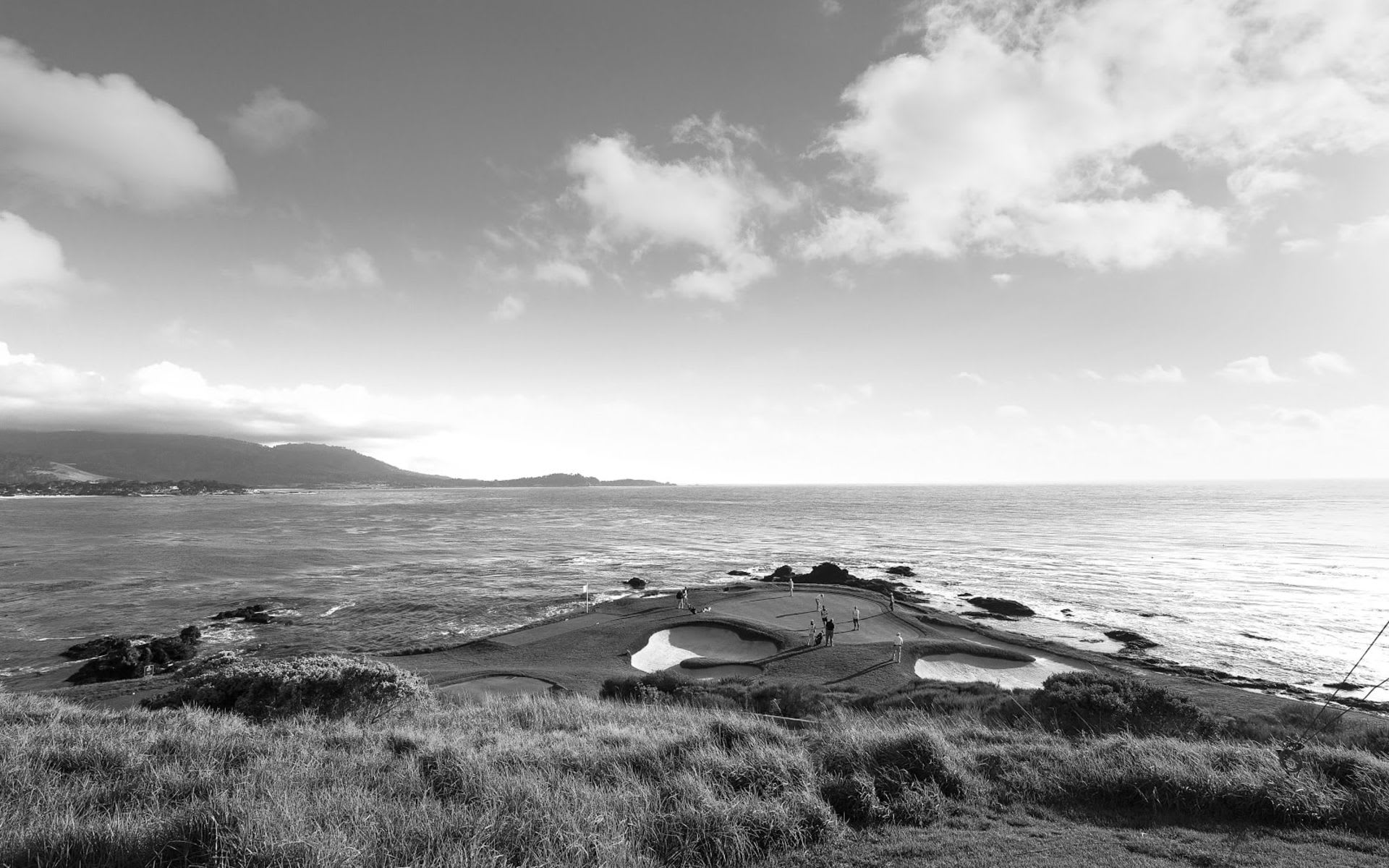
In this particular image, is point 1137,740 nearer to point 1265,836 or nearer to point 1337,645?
point 1265,836

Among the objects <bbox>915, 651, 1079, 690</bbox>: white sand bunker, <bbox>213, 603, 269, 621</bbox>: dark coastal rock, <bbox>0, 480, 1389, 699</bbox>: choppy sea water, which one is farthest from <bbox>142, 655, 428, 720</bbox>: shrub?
<bbox>213, 603, 269, 621</bbox>: dark coastal rock

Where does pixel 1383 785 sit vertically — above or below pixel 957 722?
above

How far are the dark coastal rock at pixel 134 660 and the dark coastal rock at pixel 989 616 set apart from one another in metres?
44.5

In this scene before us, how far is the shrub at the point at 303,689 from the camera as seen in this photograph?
1761cm

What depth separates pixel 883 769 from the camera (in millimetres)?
9383

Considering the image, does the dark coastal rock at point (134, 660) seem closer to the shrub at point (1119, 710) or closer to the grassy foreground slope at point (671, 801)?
the grassy foreground slope at point (671, 801)

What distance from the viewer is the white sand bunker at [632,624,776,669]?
2983cm

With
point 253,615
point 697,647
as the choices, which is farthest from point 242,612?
point 697,647

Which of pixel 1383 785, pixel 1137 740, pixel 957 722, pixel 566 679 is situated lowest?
pixel 566 679

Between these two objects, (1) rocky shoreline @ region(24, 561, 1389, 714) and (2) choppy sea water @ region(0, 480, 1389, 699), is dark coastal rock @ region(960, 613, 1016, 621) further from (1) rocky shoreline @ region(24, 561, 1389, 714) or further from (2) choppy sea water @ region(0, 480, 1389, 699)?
(2) choppy sea water @ region(0, 480, 1389, 699)

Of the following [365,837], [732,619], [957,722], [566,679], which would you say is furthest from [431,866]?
[732,619]

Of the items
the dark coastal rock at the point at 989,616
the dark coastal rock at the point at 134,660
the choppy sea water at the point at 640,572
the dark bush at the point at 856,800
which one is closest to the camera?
the dark bush at the point at 856,800

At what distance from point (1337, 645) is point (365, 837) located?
4761 cm

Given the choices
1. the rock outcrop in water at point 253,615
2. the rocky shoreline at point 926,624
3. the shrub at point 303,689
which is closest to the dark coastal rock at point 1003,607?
the rocky shoreline at point 926,624
